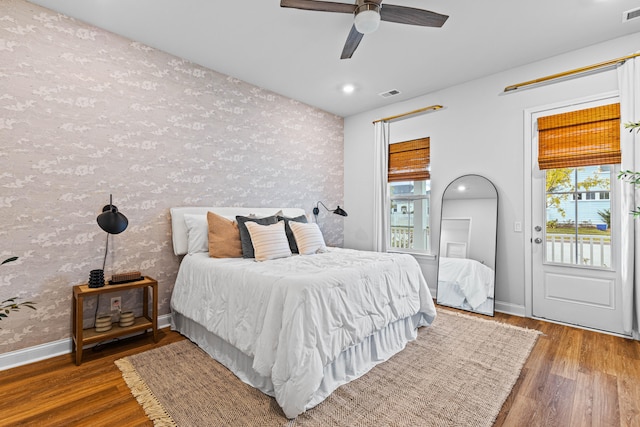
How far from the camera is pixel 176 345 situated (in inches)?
107

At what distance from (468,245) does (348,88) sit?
8.15ft

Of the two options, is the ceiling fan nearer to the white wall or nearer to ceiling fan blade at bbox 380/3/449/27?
ceiling fan blade at bbox 380/3/449/27

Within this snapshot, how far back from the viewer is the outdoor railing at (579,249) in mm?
3027

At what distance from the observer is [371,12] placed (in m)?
2.06

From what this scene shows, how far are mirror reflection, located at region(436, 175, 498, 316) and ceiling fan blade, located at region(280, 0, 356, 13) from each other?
2602mm

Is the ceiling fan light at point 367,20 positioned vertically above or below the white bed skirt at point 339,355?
above

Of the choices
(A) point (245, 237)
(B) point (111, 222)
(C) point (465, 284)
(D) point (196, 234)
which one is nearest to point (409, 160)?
(C) point (465, 284)

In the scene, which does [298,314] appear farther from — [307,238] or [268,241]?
[307,238]

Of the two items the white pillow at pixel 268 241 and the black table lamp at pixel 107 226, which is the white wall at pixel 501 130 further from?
the black table lamp at pixel 107 226

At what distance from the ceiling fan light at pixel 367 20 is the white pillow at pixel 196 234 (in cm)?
224

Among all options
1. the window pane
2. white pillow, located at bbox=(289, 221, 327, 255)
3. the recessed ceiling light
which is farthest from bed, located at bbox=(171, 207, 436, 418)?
the recessed ceiling light

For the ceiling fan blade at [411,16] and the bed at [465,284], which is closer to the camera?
the ceiling fan blade at [411,16]

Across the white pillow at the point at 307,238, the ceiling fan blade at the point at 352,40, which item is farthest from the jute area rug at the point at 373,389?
the ceiling fan blade at the point at 352,40

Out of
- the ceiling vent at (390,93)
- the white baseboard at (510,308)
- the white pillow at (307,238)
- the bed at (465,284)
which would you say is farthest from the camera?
the ceiling vent at (390,93)
